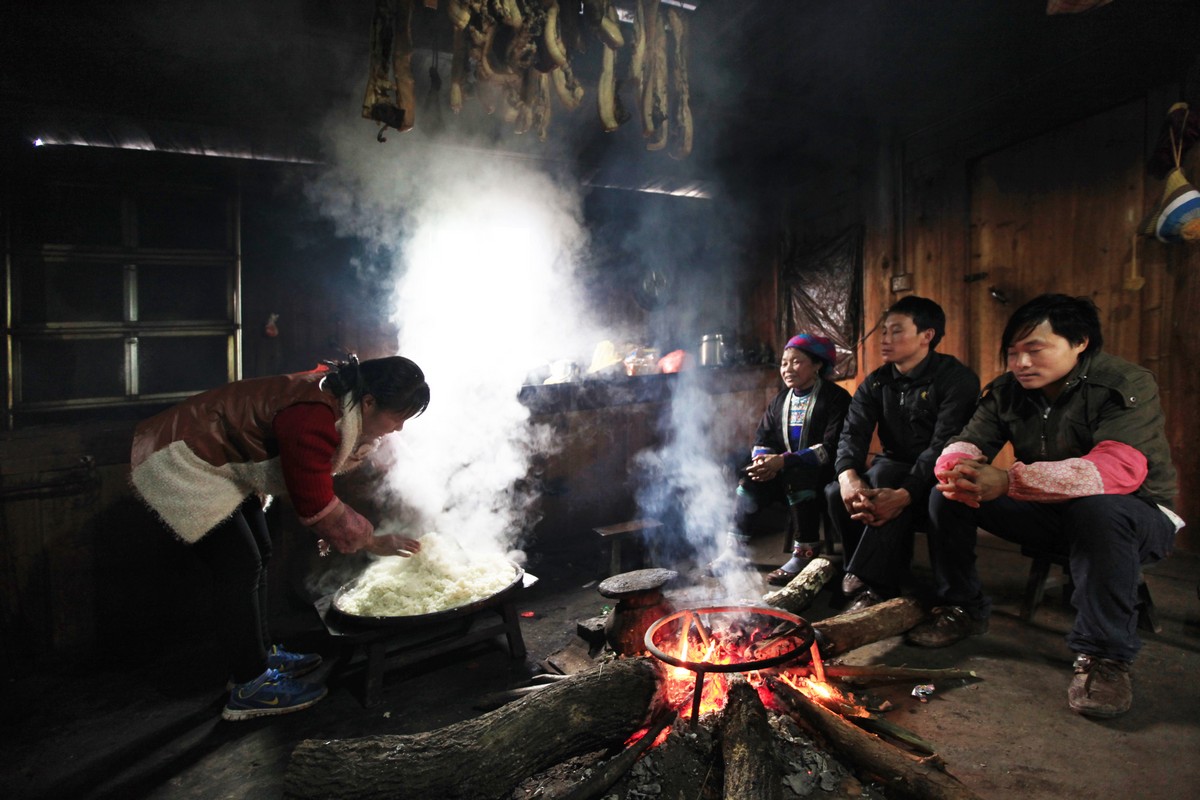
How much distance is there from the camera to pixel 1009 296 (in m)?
5.42

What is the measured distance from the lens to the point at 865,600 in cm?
396

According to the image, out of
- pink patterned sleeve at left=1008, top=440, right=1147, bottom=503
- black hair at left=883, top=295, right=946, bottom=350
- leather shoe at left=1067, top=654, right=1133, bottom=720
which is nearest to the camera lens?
leather shoe at left=1067, top=654, right=1133, bottom=720

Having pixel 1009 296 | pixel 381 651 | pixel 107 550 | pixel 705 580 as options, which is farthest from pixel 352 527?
pixel 1009 296

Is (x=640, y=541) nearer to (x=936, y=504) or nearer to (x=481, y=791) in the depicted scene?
(x=936, y=504)

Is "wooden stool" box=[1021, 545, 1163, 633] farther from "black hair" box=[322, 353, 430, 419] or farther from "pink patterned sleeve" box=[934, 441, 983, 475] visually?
"black hair" box=[322, 353, 430, 419]

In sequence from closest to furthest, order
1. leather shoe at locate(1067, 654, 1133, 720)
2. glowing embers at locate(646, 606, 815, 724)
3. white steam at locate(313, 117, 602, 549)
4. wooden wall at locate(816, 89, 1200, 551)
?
glowing embers at locate(646, 606, 815, 724) < leather shoe at locate(1067, 654, 1133, 720) < wooden wall at locate(816, 89, 1200, 551) < white steam at locate(313, 117, 602, 549)

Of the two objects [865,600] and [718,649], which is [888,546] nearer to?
[865,600]

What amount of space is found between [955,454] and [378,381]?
3.20m

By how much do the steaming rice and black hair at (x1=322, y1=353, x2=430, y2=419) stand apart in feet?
3.57

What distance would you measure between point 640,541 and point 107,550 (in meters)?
4.19

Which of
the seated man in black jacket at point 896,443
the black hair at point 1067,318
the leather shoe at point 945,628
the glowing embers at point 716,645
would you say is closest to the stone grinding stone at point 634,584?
the glowing embers at point 716,645

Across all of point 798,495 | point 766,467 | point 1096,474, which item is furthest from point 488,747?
point 798,495

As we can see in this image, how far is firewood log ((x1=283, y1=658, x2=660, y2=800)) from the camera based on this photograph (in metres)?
2.10

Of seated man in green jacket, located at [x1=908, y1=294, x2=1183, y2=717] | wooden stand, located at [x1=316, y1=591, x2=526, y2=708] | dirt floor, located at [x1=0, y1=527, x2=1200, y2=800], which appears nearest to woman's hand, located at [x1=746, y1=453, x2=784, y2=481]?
dirt floor, located at [x1=0, y1=527, x2=1200, y2=800]
